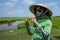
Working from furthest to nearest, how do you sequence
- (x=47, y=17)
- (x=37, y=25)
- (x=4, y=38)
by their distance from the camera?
(x=4, y=38) < (x=47, y=17) < (x=37, y=25)

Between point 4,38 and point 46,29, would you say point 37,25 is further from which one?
point 4,38

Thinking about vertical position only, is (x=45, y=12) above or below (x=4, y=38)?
above

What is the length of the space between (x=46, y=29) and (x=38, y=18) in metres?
0.14

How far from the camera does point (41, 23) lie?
2.04 m

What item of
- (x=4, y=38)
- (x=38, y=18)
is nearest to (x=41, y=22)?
(x=38, y=18)

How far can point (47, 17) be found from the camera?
6.73 feet

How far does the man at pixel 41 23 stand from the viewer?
1.94 m

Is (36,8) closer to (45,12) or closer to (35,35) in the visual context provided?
(45,12)

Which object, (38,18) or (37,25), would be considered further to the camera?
(38,18)

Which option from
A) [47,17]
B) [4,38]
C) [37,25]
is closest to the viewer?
[37,25]

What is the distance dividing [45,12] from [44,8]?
43mm

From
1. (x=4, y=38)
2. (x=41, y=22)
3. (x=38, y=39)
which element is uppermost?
(x=41, y=22)

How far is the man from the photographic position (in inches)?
76.3

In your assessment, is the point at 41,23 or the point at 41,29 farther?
the point at 41,23
